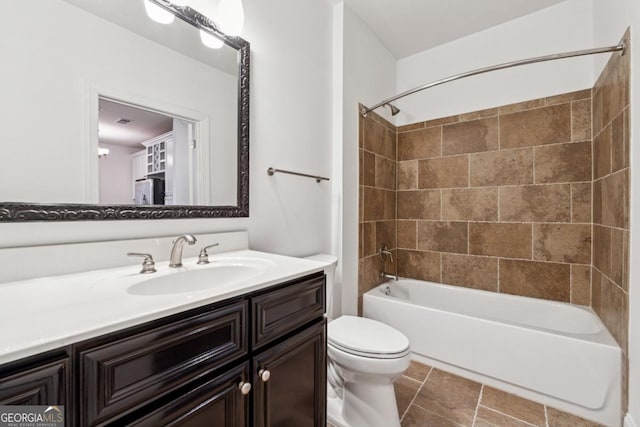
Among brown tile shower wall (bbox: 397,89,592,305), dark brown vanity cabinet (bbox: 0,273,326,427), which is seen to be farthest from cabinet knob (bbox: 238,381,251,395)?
brown tile shower wall (bbox: 397,89,592,305)

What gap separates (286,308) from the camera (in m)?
0.89

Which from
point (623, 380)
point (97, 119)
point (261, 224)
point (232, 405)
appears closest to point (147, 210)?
point (97, 119)

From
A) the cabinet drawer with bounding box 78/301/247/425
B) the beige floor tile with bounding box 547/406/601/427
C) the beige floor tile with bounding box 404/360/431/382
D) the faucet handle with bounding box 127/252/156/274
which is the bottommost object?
the beige floor tile with bounding box 547/406/601/427

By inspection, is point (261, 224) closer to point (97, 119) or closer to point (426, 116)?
point (97, 119)

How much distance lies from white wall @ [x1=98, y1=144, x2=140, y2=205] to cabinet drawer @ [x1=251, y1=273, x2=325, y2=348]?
2.16 feet

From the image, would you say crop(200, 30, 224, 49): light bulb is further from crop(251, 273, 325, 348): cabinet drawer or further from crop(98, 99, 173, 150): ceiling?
crop(251, 273, 325, 348): cabinet drawer

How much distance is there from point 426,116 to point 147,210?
2.44 metres

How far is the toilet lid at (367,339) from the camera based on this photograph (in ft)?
4.14

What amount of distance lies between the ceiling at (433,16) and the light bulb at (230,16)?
1.08 meters

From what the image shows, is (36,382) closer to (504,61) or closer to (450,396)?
(450,396)

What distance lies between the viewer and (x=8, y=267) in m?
0.76

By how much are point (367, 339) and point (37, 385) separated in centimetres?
121

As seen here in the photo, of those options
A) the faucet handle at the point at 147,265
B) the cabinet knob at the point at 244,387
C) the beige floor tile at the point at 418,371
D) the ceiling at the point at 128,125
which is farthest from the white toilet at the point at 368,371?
the ceiling at the point at 128,125

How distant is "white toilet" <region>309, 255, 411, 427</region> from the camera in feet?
4.10
